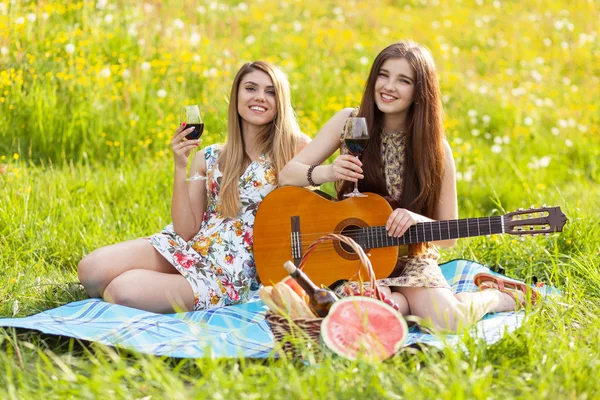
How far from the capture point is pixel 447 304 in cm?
400

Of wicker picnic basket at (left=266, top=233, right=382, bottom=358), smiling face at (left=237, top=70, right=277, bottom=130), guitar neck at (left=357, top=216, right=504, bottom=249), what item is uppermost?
smiling face at (left=237, top=70, right=277, bottom=130)

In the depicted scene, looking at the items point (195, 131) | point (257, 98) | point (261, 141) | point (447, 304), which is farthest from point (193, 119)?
point (447, 304)

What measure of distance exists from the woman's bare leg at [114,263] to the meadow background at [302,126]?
0.71 feet

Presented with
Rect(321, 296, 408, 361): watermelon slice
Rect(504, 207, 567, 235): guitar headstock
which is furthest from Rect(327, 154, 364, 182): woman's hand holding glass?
Rect(321, 296, 408, 361): watermelon slice

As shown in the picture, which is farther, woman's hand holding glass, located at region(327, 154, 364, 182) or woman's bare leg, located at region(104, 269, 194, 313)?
woman's bare leg, located at region(104, 269, 194, 313)

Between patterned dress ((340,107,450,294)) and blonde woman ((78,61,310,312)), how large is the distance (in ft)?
1.59

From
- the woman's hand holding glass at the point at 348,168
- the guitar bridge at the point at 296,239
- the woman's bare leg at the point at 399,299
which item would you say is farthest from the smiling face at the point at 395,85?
the woman's bare leg at the point at 399,299

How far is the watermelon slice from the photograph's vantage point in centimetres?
306

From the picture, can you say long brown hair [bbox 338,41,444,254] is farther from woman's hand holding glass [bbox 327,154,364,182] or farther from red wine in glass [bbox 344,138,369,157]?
red wine in glass [bbox 344,138,369,157]

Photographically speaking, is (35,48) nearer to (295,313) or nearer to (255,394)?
(295,313)

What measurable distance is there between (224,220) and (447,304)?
1306mm

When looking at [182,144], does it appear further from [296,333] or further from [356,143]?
[296,333]

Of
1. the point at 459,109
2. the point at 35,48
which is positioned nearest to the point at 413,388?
the point at 35,48

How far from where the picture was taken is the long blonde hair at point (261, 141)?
439cm
